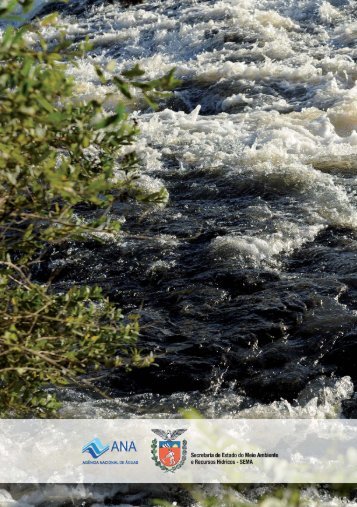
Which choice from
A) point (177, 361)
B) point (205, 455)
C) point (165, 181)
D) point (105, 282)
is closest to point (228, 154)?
point (165, 181)

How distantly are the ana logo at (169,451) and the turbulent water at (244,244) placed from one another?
297mm

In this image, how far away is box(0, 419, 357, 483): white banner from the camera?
14.4ft

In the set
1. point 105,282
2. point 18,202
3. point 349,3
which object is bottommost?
point 105,282

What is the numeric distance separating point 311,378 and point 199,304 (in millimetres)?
1459

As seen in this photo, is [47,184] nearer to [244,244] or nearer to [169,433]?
[169,433]

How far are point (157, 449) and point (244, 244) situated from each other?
10.2 ft

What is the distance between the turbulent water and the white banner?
0.13 m

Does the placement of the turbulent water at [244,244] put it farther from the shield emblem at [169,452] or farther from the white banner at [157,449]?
the shield emblem at [169,452]

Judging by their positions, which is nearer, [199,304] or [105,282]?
[199,304]

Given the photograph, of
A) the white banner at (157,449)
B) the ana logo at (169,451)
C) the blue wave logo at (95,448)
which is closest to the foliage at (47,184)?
the white banner at (157,449)

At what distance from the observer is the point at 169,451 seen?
15.0 ft

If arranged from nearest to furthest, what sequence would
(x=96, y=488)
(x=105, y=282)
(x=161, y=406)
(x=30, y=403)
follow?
(x=30, y=403)
(x=96, y=488)
(x=161, y=406)
(x=105, y=282)

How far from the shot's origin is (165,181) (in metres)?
9.02

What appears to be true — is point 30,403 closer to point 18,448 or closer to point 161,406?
point 18,448
